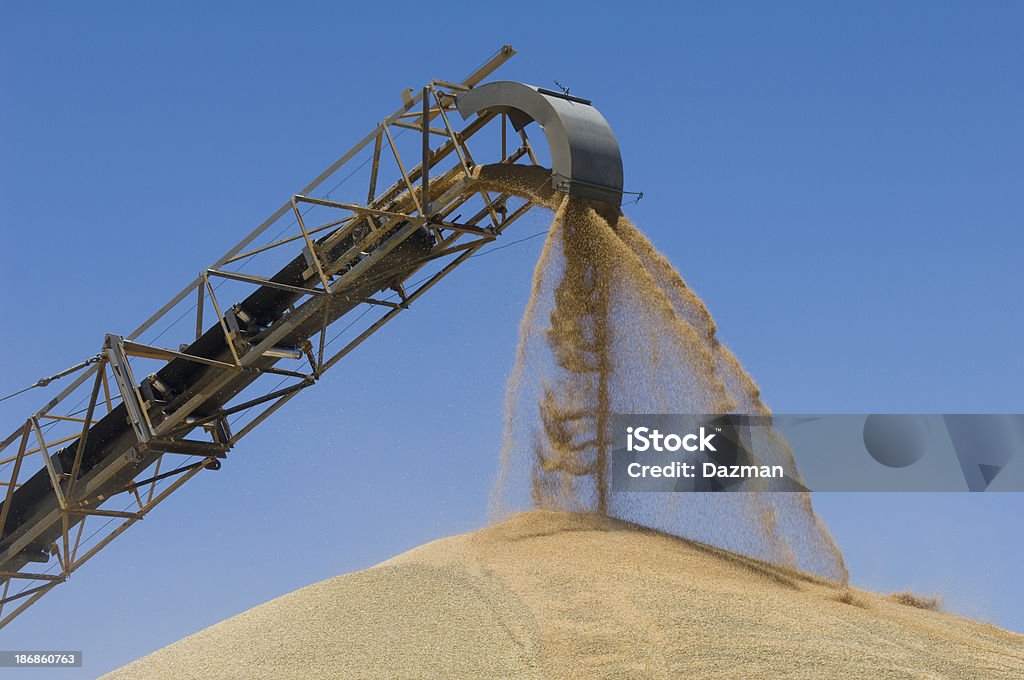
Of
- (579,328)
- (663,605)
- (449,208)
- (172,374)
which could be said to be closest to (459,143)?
(449,208)

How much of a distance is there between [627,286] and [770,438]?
7.66ft

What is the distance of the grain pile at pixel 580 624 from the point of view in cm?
1343

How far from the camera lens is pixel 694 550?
632 inches

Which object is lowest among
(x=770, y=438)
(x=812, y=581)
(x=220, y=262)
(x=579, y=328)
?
(x=812, y=581)

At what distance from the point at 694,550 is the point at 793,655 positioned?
2.84 meters

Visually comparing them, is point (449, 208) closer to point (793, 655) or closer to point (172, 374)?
point (172, 374)

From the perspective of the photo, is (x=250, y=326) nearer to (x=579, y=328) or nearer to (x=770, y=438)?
(x=579, y=328)

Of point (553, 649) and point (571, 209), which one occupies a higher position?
point (571, 209)

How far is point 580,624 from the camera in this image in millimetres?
14031

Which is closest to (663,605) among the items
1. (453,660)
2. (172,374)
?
(453,660)

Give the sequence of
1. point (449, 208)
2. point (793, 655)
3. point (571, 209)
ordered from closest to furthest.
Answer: point (793, 655) → point (571, 209) → point (449, 208)

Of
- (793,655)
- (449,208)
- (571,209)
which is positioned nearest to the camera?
(793,655)

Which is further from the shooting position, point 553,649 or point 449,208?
point 449,208

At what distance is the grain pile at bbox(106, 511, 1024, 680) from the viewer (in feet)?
44.1
